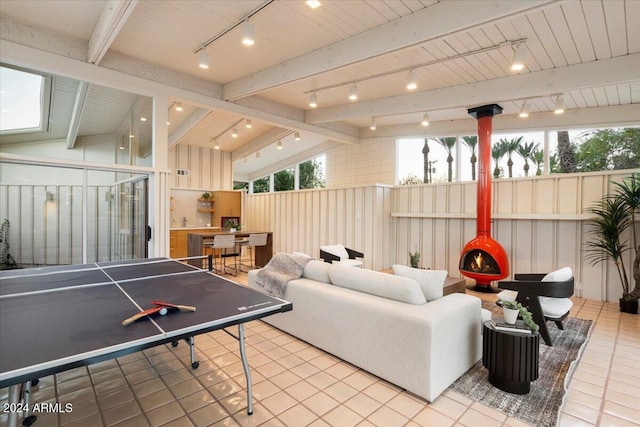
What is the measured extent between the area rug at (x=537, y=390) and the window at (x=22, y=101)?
576cm

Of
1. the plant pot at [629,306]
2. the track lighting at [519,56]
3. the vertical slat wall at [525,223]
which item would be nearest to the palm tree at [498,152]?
the vertical slat wall at [525,223]

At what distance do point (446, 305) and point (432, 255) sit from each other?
4.26m

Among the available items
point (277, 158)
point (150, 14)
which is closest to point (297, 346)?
point (150, 14)

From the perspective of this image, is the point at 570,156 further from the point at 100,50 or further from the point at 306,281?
the point at 100,50

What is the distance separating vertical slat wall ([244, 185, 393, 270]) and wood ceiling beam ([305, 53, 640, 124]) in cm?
178

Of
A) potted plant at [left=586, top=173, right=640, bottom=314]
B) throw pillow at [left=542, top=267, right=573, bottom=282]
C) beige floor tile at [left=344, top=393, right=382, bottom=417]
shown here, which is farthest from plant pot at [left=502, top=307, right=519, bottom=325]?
potted plant at [left=586, top=173, right=640, bottom=314]

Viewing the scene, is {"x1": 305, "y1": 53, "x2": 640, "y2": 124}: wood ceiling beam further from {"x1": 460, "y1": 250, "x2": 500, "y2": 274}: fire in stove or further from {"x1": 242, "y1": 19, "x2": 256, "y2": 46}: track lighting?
{"x1": 242, "y1": 19, "x2": 256, "y2": 46}: track lighting

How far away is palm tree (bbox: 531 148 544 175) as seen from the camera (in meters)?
5.91

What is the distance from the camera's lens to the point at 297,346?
10.6 ft

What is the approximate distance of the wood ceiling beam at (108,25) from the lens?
306cm

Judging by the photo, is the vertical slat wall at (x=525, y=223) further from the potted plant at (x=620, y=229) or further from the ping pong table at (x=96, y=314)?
the ping pong table at (x=96, y=314)

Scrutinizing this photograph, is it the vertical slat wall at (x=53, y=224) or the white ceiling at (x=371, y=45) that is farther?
the vertical slat wall at (x=53, y=224)

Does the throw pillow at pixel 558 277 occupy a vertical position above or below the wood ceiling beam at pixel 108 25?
below

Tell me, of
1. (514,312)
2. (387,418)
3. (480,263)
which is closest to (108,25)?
(387,418)
